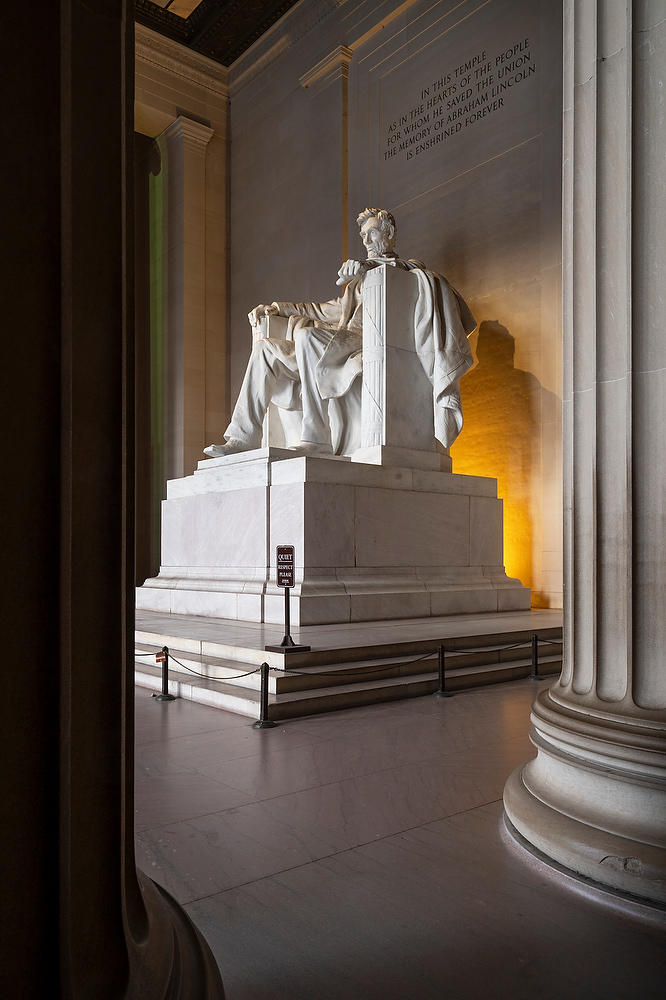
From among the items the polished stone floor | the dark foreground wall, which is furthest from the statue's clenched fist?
the dark foreground wall

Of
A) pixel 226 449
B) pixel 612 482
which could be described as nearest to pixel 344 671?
pixel 612 482

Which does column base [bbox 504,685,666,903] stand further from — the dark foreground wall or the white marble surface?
the white marble surface

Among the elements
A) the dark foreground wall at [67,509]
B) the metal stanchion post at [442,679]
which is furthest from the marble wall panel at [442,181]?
the dark foreground wall at [67,509]

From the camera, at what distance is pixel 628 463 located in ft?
8.54

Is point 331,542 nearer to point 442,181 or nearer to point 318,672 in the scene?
point 318,672

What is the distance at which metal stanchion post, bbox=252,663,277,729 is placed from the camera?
14.7 feet

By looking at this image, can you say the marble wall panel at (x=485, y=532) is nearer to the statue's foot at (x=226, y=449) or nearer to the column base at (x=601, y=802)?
the statue's foot at (x=226, y=449)

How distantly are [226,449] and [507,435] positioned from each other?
4.02 meters

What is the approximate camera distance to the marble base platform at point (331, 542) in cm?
738

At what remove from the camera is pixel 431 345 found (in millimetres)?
8914

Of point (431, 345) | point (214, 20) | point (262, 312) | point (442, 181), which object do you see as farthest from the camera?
point (214, 20)

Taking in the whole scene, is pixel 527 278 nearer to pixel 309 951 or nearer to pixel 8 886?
pixel 309 951

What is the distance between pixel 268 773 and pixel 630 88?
308cm

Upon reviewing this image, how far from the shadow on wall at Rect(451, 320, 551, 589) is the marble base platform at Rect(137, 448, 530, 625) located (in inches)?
60.1
